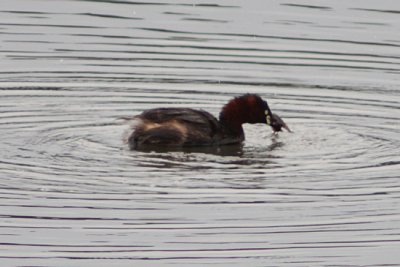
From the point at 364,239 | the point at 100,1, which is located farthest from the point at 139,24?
the point at 364,239

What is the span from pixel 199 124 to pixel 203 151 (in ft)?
1.10

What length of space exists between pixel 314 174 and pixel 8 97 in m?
4.82

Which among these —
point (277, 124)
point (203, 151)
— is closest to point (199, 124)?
point (203, 151)

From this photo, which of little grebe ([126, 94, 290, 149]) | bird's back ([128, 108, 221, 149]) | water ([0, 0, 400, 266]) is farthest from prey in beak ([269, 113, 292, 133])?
bird's back ([128, 108, 221, 149])

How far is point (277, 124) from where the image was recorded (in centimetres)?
1731

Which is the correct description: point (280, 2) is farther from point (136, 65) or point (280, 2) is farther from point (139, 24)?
point (136, 65)

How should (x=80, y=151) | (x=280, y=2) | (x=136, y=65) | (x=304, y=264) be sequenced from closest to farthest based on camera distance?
(x=304, y=264) < (x=80, y=151) < (x=136, y=65) < (x=280, y=2)

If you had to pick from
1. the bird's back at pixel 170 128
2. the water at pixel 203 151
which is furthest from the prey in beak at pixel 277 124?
the bird's back at pixel 170 128

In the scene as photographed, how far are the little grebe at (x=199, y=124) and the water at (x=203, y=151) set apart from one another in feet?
0.80

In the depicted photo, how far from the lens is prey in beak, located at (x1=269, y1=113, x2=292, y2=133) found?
1723 cm

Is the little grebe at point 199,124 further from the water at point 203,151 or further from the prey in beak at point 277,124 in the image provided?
the water at point 203,151

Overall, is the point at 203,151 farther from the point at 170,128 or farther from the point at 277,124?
the point at 277,124

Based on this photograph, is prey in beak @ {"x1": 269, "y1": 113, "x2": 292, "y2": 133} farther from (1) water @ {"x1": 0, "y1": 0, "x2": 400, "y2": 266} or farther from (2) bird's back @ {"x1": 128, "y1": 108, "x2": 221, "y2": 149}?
(2) bird's back @ {"x1": 128, "y1": 108, "x2": 221, "y2": 149}

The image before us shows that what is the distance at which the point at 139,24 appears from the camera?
23.0 meters
